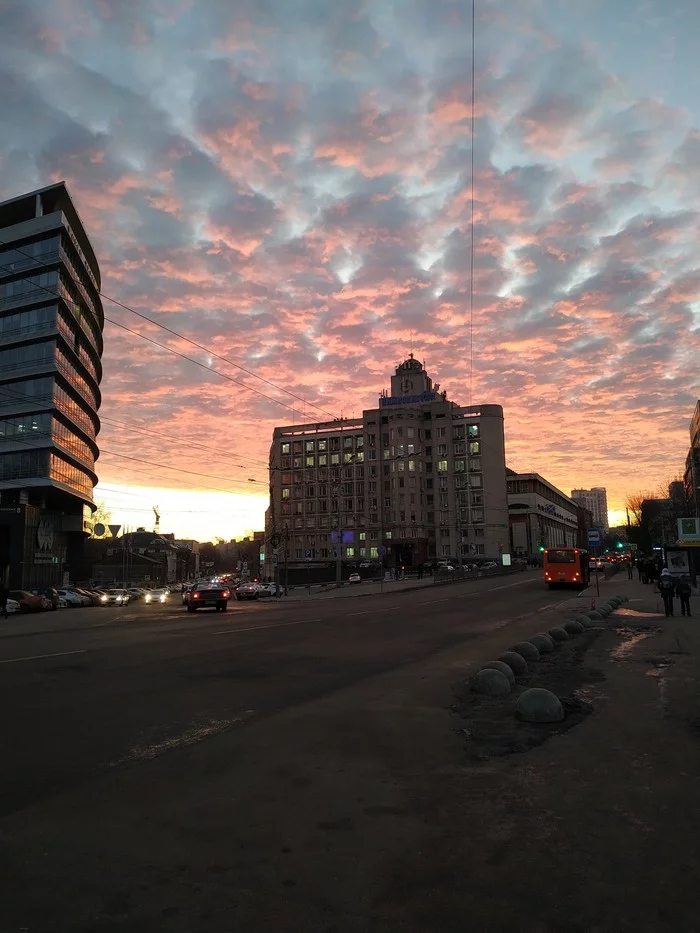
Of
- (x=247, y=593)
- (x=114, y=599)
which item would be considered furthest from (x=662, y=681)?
(x=114, y=599)

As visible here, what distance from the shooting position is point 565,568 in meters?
43.7

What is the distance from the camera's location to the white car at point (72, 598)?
156 feet

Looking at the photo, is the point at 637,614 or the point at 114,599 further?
the point at 114,599

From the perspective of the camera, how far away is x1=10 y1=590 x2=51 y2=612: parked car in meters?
38.0

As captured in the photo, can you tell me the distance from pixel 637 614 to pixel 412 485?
88931mm

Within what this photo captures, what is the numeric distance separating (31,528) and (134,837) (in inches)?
2528

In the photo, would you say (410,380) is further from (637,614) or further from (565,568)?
(637,614)

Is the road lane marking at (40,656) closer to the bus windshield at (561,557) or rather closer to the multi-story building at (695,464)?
the bus windshield at (561,557)

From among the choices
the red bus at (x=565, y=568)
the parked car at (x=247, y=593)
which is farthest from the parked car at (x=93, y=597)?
the red bus at (x=565, y=568)

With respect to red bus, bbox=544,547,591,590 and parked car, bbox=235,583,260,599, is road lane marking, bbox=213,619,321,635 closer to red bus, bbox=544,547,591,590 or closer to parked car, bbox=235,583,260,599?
red bus, bbox=544,547,591,590

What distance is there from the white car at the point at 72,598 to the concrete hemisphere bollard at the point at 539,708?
152 ft

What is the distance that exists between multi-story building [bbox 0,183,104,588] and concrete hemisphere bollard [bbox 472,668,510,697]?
5816 cm

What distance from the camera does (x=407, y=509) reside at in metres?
111

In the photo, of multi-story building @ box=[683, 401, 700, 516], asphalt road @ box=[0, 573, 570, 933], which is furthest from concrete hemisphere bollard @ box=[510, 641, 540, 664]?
multi-story building @ box=[683, 401, 700, 516]
